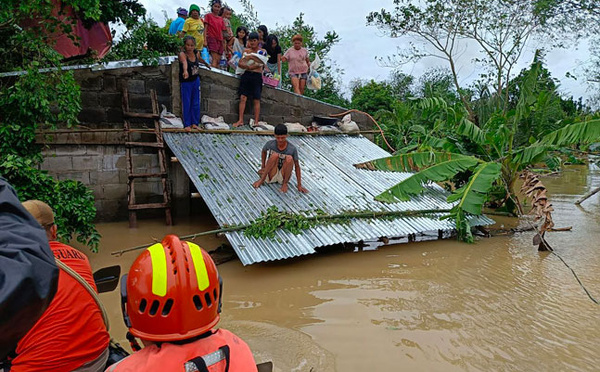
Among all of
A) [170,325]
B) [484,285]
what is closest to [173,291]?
[170,325]

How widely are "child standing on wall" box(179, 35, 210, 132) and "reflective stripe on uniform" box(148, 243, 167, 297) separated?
6.40 m

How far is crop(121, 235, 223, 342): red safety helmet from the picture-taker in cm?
130

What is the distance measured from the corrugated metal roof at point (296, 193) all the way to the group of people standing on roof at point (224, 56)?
0.90m

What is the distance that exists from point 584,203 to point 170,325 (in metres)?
12.4

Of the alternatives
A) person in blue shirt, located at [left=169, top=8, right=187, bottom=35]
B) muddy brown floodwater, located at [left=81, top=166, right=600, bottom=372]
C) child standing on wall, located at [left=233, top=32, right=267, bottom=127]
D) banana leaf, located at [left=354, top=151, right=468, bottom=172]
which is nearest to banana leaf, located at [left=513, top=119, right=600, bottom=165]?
banana leaf, located at [left=354, top=151, right=468, bottom=172]

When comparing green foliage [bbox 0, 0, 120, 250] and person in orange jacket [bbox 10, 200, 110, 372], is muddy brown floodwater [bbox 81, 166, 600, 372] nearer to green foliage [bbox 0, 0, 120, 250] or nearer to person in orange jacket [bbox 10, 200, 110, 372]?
green foliage [bbox 0, 0, 120, 250]

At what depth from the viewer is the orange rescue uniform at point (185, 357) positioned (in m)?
1.29

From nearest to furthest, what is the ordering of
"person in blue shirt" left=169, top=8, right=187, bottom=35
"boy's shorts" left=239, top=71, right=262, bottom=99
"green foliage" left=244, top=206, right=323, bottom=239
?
1. "green foliage" left=244, top=206, right=323, bottom=239
2. "boy's shorts" left=239, top=71, right=262, bottom=99
3. "person in blue shirt" left=169, top=8, right=187, bottom=35

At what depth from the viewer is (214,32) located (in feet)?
31.1

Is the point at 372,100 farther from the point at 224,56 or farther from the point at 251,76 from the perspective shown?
the point at 251,76

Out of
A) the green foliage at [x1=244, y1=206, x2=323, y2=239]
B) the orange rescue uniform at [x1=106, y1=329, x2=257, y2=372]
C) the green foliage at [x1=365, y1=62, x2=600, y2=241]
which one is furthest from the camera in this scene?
the green foliage at [x1=365, y1=62, x2=600, y2=241]

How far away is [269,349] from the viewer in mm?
3736

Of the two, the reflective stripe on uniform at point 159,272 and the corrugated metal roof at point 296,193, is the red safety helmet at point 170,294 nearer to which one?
the reflective stripe on uniform at point 159,272

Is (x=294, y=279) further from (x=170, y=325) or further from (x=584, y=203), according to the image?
(x=584, y=203)
